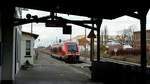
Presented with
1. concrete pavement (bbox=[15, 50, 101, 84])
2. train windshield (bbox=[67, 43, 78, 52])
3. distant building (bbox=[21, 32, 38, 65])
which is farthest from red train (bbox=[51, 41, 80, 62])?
concrete pavement (bbox=[15, 50, 101, 84])

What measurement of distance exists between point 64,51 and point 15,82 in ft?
113

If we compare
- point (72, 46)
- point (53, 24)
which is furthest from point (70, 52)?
point (53, 24)

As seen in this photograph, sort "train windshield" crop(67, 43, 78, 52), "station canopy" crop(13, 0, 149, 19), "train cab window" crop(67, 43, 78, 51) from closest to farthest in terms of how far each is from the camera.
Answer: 1. "station canopy" crop(13, 0, 149, 19)
2. "train windshield" crop(67, 43, 78, 52)
3. "train cab window" crop(67, 43, 78, 51)

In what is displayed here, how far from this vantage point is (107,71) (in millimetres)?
21094

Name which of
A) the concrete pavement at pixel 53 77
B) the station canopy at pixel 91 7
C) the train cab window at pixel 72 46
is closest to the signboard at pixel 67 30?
the station canopy at pixel 91 7

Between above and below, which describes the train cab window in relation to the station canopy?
below

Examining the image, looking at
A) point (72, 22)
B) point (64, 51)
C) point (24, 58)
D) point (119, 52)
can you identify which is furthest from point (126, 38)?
point (72, 22)

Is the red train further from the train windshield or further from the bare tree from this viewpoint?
the bare tree

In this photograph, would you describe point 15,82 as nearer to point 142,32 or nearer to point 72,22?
point 72,22

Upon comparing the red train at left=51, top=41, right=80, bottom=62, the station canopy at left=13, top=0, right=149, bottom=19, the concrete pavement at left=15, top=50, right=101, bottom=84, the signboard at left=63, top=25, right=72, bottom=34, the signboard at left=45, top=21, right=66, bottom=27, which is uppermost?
the station canopy at left=13, top=0, right=149, bottom=19

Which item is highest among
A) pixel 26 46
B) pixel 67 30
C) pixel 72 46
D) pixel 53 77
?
pixel 67 30

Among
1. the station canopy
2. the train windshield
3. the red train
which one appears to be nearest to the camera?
the station canopy

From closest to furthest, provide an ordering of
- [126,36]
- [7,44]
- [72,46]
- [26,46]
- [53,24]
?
[7,44] < [53,24] < [26,46] < [72,46] < [126,36]

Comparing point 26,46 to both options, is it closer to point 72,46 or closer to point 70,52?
point 70,52
